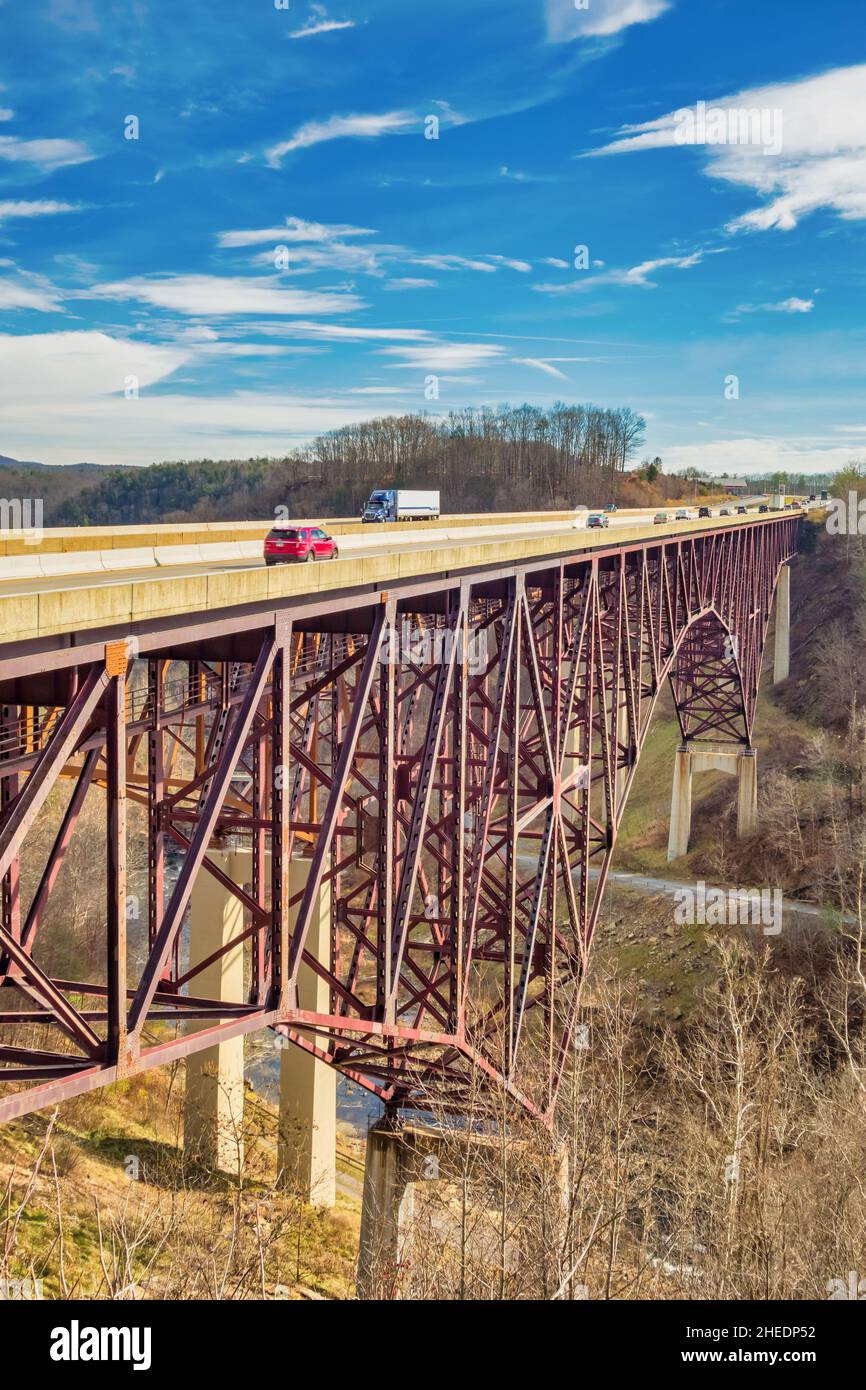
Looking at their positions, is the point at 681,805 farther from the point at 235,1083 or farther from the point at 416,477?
the point at 416,477

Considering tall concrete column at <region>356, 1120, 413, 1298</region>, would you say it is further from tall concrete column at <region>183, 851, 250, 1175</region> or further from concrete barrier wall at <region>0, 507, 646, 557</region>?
concrete barrier wall at <region>0, 507, 646, 557</region>

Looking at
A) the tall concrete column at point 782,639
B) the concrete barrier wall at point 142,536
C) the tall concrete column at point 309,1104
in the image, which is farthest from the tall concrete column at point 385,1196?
the tall concrete column at point 782,639

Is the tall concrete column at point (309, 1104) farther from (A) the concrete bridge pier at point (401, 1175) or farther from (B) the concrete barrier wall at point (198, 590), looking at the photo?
(B) the concrete barrier wall at point (198, 590)

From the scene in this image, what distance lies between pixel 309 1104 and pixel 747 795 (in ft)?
97.9

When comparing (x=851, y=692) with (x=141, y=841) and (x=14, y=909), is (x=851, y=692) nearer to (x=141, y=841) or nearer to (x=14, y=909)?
(x=141, y=841)

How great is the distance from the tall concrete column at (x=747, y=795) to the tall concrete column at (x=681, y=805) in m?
2.28

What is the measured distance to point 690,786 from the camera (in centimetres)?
5091

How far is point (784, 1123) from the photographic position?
836 inches

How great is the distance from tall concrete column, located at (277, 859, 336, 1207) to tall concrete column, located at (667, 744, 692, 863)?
2768 cm

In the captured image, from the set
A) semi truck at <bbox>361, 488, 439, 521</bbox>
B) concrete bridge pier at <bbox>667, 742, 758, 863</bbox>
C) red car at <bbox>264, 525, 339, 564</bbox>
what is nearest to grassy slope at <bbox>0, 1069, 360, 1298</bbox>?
red car at <bbox>264, 525, 339, 564</bbox>

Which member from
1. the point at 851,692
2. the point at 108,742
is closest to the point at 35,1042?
the point at 108,742

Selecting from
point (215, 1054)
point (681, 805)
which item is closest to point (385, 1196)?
point (215, 1054)

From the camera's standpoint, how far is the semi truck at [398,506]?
107 ft
